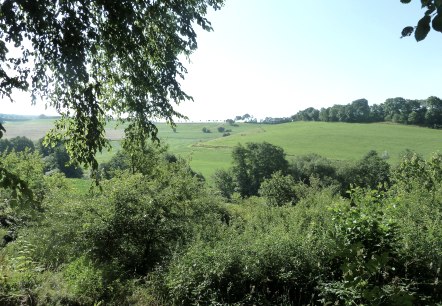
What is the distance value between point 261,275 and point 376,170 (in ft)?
180

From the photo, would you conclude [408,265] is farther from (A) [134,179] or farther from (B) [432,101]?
(B) [432,101]

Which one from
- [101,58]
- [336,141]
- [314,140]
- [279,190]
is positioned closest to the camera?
[101,58]

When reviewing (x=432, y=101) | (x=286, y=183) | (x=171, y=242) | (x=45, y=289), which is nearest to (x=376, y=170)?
(x=286, y=183)

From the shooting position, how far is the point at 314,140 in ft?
257

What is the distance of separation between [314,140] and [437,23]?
78734mm

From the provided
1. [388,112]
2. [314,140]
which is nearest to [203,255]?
[314,140]

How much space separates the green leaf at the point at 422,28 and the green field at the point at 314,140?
177ft

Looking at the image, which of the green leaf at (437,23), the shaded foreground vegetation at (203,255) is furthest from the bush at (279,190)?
the green leaf at (437,23)

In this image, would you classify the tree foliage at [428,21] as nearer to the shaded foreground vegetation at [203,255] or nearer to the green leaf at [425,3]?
the green leaf at [425,3]

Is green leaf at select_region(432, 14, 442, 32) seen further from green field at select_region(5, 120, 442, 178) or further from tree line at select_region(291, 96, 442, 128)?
tree line at select_region(291, 96, 442, 128)

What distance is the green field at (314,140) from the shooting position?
64.4 metres

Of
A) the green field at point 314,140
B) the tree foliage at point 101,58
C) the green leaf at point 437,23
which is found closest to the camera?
the green leaf at point 437,23

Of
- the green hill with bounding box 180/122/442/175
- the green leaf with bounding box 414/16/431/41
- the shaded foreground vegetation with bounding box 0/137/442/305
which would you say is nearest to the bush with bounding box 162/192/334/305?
the shaded foreground vegetation with bounding box 0/137/442/305

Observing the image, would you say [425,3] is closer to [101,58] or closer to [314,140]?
[101,58]
